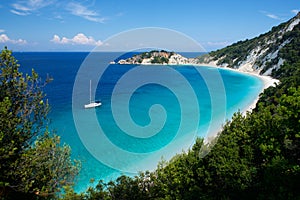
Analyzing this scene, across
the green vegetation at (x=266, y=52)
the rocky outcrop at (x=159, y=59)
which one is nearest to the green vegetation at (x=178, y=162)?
the green vegetation at (x=266, y=52)

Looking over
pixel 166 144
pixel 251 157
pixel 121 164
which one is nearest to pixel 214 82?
pixel 166 144

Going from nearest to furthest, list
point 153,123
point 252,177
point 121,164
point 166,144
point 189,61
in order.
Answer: point 252,177
point 121,164
point 166,144
point 153,123
point 189,61

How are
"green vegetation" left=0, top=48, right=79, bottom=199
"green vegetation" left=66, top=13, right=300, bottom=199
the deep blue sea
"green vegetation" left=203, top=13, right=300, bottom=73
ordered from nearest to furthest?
"green vegetation" left=0, top=48, right=79, bottom=199 → "green vegetation" left=66, top=13, right=300, bottom=199 → the deep blue sea → "green vegetation" left=203, top=13, right=300, bottom=73

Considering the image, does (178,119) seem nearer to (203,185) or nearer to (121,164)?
(121,164)

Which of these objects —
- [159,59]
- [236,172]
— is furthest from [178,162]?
[159,59]

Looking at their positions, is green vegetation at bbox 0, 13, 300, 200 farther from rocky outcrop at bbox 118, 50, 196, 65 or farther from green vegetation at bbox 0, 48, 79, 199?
rocky outcrop at bbox 118, 50, 196, 65

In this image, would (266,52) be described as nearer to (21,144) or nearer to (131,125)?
(131,125)

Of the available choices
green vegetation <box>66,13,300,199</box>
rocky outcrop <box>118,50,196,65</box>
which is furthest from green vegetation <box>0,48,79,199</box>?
rocky outcrop <box>118,50,196,65</box>

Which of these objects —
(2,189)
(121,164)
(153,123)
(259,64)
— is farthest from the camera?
(259,64)

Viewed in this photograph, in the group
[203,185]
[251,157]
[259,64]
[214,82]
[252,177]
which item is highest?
[259,64]
